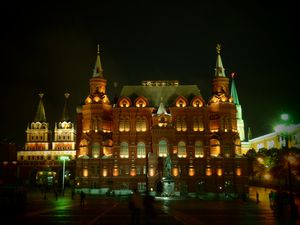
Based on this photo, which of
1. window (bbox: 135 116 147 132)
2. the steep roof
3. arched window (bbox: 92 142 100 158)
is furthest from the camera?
the steep roof

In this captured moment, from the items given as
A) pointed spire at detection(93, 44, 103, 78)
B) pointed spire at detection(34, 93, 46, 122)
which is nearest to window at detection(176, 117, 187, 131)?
pointed spire at detection(93, 44, 103, 78)

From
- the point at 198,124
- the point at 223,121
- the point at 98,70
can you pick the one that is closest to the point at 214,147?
the point at 223,121

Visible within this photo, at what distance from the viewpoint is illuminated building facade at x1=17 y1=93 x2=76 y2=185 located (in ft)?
545

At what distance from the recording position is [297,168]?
77.2m

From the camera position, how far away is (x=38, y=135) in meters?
174

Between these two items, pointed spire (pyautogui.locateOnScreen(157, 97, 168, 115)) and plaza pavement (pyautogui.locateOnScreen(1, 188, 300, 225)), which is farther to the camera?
pointed spire (pyautogui.locateOnScreen(157, 97, 168, 115))

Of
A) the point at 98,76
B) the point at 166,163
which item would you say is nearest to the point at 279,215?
the point at 166,163

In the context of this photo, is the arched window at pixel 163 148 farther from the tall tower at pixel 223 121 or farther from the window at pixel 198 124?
the tall tower at pixel 223 121

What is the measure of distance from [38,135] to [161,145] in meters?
94.2

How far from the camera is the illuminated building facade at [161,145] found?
94562mm

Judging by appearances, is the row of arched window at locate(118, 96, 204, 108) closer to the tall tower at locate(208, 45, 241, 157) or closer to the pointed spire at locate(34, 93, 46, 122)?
the tall tower at locate(208, 45, 241, 157)

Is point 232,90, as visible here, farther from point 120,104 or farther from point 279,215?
point 279,215

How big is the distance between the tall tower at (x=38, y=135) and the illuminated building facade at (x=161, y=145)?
77147 millimetres

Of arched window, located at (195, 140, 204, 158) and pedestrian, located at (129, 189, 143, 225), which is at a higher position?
arched window, located at (195, 140, 204, 158)
